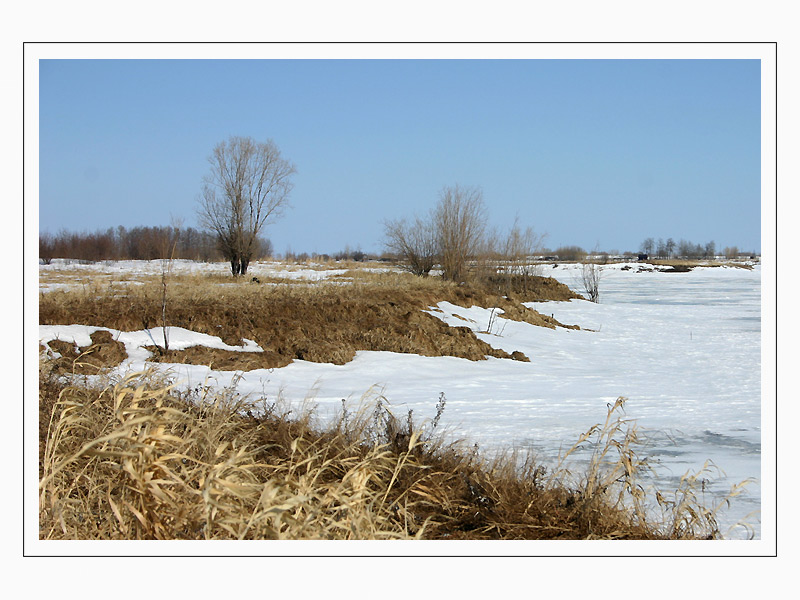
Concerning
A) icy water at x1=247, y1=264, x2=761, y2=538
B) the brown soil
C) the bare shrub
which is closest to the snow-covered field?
icy water at x1=247, y1=264, x2=761, y2=538

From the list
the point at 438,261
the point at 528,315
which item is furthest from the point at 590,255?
the point at 528,315

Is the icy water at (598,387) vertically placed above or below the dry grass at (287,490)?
below

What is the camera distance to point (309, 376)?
9953 millimetres

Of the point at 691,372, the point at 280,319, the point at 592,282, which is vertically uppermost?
the point at 592,282

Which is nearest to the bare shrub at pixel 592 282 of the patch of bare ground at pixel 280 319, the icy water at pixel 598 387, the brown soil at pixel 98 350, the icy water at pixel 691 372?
the icy water at pixel 691 372

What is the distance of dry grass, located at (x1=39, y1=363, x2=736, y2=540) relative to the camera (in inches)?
115

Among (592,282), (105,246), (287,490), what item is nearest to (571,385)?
(287,490)

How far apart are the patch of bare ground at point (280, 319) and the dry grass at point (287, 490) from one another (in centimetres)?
465

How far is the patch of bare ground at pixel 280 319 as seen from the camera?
35.4 ft

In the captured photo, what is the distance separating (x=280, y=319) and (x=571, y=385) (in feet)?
19.1

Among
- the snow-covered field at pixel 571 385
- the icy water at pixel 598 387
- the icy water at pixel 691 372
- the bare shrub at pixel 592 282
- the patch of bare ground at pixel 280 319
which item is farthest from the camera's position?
the bare shrub at pixel 592 282

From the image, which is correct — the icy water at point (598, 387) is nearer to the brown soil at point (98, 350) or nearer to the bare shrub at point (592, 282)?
the brown soil at point (98, 350)

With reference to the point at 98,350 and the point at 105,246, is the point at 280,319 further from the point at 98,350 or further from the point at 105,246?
the point at 105,246

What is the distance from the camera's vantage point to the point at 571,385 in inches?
418
